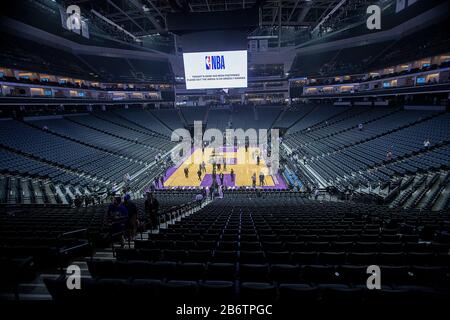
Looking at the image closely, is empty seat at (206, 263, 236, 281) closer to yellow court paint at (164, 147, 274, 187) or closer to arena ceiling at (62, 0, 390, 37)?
yellow court paint at (164, 147, 274, 187)

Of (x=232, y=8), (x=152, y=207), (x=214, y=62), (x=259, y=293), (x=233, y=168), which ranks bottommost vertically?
(x=233, y=168)

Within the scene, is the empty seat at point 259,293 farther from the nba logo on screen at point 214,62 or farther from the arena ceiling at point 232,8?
the arena ceiling at point 232,8

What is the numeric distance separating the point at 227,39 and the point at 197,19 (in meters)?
3.83

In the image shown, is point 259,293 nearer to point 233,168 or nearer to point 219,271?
point 219,271

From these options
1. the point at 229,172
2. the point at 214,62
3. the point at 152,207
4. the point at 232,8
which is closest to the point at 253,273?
the point at 152,207

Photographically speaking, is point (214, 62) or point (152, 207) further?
point (214, 62)

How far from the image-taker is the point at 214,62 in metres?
24.8

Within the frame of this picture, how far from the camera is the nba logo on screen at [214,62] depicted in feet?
80.5

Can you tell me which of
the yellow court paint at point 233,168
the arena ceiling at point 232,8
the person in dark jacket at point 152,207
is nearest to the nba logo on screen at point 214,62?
the arena ceiling at point 232,8

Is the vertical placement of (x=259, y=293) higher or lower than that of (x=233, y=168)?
higher

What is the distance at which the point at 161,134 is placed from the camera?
39938mm

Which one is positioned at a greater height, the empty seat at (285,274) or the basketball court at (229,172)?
the empty seat at (285,274)
